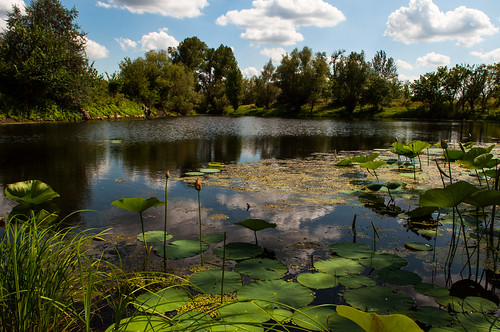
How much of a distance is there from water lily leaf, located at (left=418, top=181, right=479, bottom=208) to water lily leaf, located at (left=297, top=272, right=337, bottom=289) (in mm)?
981

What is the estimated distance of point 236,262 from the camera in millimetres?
3059

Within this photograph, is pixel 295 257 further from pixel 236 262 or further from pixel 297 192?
pixel 297 192

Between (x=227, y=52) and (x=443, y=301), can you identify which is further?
(x=227, y=52)

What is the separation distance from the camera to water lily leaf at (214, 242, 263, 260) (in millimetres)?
3006

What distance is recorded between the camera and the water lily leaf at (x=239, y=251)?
3006mm

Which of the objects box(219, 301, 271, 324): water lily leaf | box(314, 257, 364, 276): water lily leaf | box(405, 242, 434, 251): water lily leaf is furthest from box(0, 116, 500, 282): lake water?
box(219, 301, 271, 324): water lily leaf

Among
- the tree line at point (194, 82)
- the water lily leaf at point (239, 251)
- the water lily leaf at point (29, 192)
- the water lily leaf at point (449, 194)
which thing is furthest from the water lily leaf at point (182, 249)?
the tree line at point (194, 82)

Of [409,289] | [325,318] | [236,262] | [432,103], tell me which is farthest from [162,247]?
[432,103]

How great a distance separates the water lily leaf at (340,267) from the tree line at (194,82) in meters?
24.2

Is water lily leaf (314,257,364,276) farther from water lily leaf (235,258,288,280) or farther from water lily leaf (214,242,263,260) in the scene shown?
water lily leaf (214,242,263,260)

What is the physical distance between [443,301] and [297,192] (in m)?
3.60

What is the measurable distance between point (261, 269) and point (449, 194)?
1.59 m

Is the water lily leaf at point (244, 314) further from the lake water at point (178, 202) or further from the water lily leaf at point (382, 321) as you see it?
the lake water at point (178, 202)

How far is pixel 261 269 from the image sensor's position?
271 centimetres
